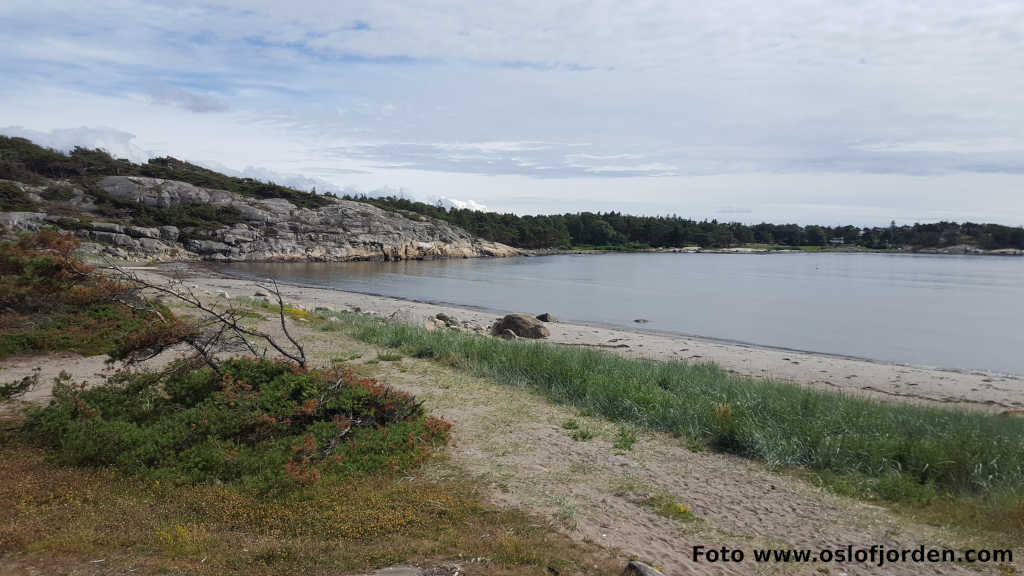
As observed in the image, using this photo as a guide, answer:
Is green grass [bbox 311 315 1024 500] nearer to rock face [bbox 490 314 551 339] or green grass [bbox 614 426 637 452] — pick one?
green grass [bbox 614 426 637 452]

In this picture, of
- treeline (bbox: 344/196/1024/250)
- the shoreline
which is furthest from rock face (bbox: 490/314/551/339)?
treeline (bbox: 344/196/1024/250)

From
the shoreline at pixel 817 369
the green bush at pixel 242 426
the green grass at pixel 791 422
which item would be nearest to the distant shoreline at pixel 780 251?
the shoreline at pixel 817 369

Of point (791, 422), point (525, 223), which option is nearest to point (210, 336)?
point (791, 422)

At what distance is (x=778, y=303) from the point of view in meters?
41.3

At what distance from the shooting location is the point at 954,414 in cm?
1020

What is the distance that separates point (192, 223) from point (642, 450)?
74.9 metres

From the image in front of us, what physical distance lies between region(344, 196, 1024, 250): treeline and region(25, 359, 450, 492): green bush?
4238 inches

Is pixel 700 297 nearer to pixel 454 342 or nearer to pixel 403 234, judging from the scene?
pixel 454 342

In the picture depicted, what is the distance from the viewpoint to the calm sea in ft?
86.3

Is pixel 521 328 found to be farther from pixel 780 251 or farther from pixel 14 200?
pixel 780 251

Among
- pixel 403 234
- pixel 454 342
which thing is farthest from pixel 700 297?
pixel 403 234

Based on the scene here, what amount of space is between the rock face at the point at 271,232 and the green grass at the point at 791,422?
60120 millimetres

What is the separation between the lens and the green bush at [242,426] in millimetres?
6516

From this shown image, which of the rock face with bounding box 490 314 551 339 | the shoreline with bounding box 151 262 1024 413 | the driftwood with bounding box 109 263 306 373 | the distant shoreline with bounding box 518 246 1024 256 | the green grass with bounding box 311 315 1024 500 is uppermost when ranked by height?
the distant shoreline with bounding box 518 246 1024 256
